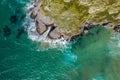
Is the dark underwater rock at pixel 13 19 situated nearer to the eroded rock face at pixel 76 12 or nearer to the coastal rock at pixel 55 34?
the eroded rock face at pixel 76 12

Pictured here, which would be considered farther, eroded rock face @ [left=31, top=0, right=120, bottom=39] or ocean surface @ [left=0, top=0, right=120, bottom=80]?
eroded rock face @ [left=31, top=0, right=120, bottom=39]

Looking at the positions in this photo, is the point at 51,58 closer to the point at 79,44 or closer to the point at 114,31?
the point at 79,44

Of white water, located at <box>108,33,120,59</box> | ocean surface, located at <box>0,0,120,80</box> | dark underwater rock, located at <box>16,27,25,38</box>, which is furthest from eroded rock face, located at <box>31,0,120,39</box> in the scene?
white water, located at <box>108,33,120,59</box>

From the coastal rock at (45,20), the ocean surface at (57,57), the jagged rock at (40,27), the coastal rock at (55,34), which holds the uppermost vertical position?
the coastal rock at (45,20)

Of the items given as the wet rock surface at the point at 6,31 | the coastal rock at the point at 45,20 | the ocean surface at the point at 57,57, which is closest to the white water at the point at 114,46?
the ocean surface at the point at 57,57

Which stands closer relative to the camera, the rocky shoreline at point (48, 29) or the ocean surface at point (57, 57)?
the ocean surface at point (57, 57)

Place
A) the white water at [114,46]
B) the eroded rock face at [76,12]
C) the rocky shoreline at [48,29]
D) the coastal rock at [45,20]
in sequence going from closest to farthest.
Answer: the white water at [114,46], the rocky shoreline at [48,29], the coastal rock at [45,20], the eroded rock face at [76,12]

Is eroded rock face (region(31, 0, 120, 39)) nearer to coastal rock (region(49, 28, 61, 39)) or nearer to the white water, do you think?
coastal rock (region(49, 28, 61, 39))

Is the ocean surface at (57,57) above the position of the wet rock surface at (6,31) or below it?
below

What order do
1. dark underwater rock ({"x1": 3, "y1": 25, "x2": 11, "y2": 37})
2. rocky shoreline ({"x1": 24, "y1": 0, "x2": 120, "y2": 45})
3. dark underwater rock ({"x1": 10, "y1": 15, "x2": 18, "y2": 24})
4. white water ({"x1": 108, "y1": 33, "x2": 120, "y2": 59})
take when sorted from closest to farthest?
white water ({"x1": 108, "y1": 33, "x2": 120, "y2": 59})
dark underwater rock ({"x1": 3, "y1": 25, "x2": 11, "y2": 37})
rocky shoreline ({"x1": 24, "y1": 0, "x2": 120, "y2": 45})
dark underwater rock ({"x1": 10, "y1": 15, "x2": 18, "y2": 24})
